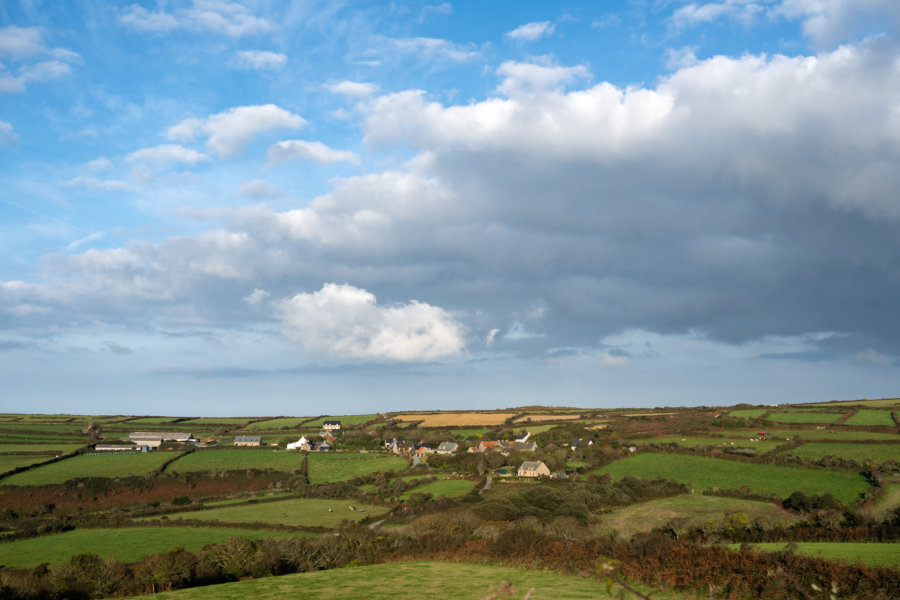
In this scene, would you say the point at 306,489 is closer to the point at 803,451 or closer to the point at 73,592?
the point at 73,592

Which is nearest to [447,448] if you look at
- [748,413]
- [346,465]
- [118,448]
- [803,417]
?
[346,465]

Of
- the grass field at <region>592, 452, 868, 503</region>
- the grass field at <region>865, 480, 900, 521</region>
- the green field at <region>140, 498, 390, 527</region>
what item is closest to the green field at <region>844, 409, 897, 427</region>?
the grass field at <region>592, 452, 868, 503</region>

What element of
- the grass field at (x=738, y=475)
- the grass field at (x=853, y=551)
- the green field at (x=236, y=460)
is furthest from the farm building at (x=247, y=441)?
the grass field at (x=853, y=551)

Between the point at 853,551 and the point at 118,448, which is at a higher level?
the point at 853,551

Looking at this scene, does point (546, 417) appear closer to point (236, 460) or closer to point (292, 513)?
point (236, 460)

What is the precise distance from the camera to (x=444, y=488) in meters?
74.6

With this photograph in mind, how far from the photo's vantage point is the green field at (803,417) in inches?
3887

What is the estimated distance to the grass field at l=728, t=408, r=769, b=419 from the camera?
110688mm

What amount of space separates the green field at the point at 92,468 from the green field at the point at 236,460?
4.12 meters

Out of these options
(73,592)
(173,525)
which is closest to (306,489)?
(173,525)

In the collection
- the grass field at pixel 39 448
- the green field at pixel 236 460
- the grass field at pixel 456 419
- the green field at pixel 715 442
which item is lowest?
the green field at pixel 236 460

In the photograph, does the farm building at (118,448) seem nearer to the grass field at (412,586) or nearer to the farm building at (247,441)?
the farm building at (247,441)

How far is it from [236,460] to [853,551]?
97.4 metres

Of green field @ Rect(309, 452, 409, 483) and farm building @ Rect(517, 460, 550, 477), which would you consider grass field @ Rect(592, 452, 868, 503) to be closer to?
farm building @ Rect(517, 460, 550, 477)
